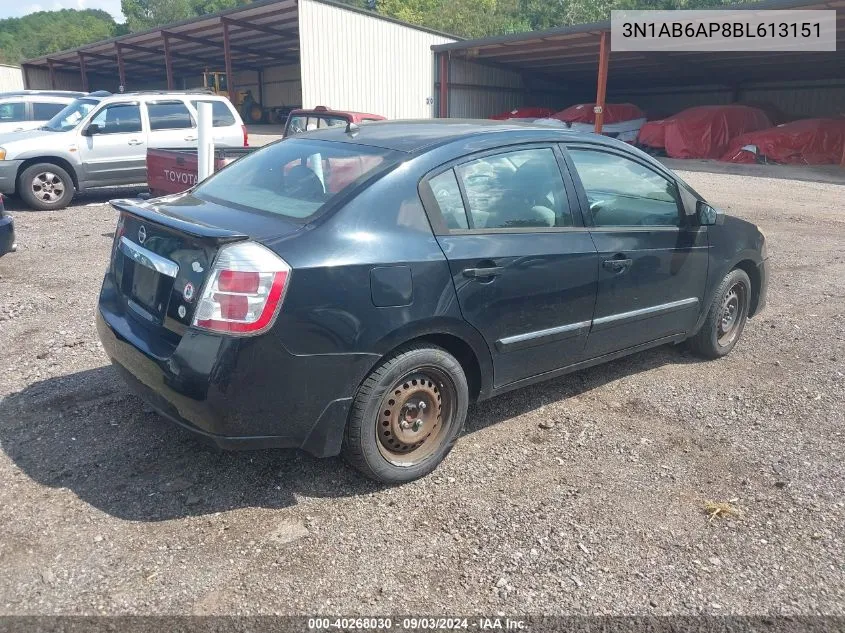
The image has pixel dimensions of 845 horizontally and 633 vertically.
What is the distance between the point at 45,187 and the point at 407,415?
9804mm

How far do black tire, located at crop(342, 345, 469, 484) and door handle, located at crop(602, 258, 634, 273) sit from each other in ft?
3.65

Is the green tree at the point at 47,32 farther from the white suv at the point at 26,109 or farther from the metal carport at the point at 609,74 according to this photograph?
the white suv at the point at 26,109

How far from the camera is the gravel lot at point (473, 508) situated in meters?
2.63

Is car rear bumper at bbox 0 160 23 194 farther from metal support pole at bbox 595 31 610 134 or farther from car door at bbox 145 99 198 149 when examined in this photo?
metal support pole at bbox 595 31 610 134

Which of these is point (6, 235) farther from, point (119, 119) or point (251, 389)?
point (251, 389)

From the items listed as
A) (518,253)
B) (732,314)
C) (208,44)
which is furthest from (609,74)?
(518,253)

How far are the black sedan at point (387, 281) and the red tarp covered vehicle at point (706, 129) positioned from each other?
66.1 feet

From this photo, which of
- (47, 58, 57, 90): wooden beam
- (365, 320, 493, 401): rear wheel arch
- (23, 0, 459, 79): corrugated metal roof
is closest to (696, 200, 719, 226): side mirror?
(365, 320, 493, 401): rear wheel arch

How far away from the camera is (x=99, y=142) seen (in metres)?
11.1

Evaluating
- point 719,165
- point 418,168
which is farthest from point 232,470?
point 719,165

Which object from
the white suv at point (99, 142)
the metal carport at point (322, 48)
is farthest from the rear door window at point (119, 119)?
the metal carport at point (322, 48)

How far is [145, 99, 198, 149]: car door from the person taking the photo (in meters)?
11.6

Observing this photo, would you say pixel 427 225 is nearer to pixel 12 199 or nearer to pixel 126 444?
pixel 126 444

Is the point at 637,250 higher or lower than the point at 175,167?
lower
